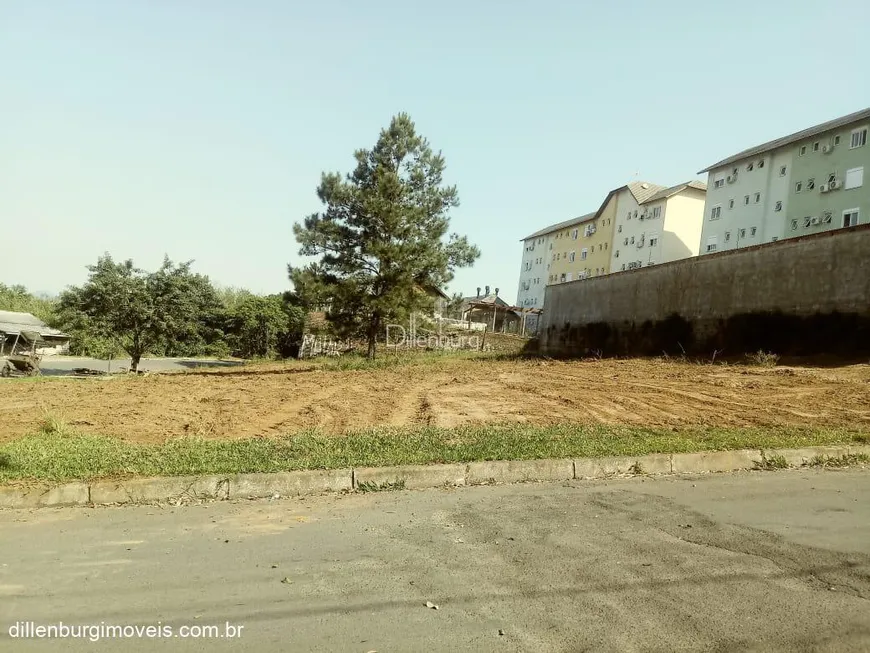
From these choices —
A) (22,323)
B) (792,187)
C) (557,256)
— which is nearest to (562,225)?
(557,256)

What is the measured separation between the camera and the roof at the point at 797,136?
30.6 m

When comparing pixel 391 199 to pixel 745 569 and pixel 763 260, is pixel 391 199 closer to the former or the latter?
pixel 763 260

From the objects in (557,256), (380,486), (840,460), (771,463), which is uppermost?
(557,256)

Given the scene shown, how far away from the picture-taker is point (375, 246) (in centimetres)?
1950

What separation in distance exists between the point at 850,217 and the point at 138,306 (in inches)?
1500

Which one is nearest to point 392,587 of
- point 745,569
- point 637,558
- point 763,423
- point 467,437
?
point 637,558

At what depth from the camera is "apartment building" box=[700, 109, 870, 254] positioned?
3053 cm

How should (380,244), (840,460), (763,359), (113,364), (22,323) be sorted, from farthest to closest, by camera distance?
(22,323) < (113,364) < (380,244) < (763,359) < (840,460)

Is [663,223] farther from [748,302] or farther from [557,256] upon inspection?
[748,302]

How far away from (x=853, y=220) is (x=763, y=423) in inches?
1171

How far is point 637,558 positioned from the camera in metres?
3.70

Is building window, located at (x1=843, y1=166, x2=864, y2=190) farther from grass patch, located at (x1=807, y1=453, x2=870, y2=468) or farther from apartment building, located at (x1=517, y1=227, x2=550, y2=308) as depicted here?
apartment building, located at (x1=517, y1=227, x2=550, y2=308)

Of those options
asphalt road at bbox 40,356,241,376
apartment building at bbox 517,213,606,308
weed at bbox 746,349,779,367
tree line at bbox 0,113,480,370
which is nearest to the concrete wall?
weed at bbox 746,349,779,367

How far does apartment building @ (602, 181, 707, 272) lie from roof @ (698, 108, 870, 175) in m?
4.67
